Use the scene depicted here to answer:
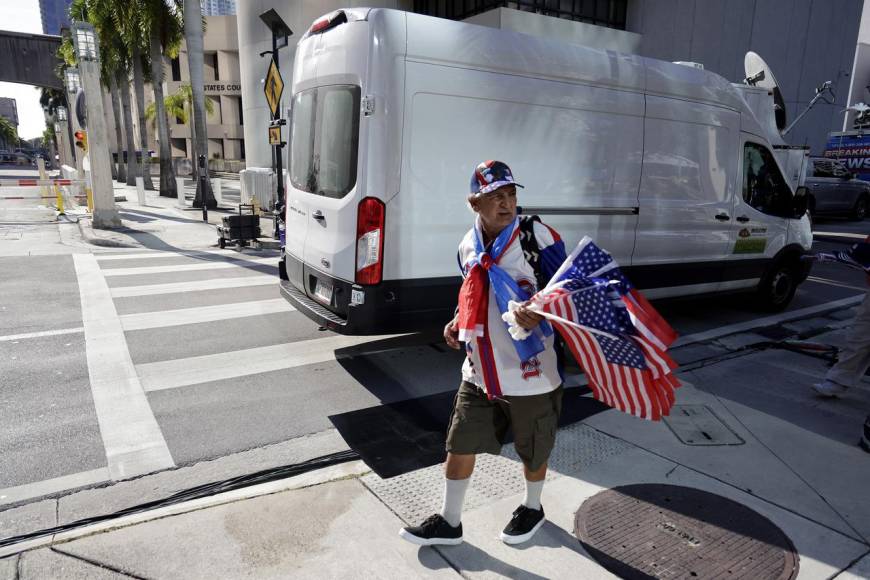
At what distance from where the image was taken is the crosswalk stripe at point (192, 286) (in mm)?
8047

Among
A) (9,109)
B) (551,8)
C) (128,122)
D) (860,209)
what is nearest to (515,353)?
(860,209)

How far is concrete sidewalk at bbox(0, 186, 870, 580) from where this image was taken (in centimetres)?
277

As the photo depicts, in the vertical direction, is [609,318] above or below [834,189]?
below

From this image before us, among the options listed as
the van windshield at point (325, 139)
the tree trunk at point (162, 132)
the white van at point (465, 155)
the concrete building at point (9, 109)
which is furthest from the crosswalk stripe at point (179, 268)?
the concrete building at point (9, 109)

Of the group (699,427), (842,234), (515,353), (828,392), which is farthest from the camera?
(842,234)

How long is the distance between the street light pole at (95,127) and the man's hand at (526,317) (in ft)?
47.0

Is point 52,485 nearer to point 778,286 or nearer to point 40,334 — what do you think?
point 40,334

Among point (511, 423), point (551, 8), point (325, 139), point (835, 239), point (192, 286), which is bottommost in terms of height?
point (192, 286)

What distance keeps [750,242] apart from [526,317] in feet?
20.2

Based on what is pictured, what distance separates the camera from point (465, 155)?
4938 millimetres

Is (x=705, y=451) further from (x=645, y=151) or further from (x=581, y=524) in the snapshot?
(x=645, y=151)

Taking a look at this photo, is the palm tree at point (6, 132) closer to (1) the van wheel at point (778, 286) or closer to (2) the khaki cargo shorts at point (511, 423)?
(1) the van wheel at point (778, 286)

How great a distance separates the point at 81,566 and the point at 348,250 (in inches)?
111

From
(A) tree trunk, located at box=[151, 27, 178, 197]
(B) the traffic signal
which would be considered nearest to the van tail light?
(B) the traffic signal
